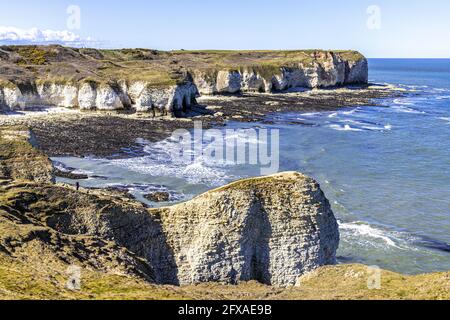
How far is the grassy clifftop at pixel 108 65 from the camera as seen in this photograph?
326 ft

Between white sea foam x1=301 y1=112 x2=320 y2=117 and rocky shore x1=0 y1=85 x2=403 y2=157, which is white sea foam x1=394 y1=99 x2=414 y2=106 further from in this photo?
white sea foam x1=301 y1=112 x2=320 y2=117

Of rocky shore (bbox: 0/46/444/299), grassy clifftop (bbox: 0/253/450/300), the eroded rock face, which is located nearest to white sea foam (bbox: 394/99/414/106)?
rocky shore (bbox: 0/46/444/299)

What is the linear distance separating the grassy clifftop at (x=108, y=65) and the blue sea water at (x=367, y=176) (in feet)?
94.8

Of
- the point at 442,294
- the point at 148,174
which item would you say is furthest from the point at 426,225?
the point at 148,174

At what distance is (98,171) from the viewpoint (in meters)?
55.7

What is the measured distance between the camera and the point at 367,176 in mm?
59188

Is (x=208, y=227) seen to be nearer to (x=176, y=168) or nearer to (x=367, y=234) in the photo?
(x=367, y=234)

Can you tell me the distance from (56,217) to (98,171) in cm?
3319

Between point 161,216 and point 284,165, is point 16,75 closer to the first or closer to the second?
point 284,165

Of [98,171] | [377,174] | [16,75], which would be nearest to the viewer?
[98,171]

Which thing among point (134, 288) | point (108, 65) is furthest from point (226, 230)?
point (108, 65)

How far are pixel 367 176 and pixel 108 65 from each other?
273 ft

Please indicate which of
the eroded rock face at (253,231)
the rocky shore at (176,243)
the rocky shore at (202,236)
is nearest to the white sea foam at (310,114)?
the rocky shore at (176,243)

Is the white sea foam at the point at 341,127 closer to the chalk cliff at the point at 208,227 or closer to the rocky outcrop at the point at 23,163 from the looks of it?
the chalk cliff at the point at 208,227
